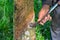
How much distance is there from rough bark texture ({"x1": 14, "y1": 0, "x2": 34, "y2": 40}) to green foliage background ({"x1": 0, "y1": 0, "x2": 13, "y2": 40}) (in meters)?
1.43

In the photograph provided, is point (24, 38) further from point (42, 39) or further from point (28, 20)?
point (42, 39)

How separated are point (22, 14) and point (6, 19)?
60.3 inches

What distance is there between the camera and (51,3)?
4.31 meters

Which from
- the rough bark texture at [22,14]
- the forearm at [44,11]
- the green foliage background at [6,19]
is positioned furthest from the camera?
the green foliage background at [6,19]

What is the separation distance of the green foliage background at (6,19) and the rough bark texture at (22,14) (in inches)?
56.3

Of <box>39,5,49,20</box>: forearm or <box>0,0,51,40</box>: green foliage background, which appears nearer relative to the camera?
<box>39,5,49,20</box>: forearm

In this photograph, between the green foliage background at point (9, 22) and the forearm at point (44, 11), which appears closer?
the forearm at point (44, 11)

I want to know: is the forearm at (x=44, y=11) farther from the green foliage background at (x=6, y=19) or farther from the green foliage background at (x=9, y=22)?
the green foliage background at (x=6, y=19)

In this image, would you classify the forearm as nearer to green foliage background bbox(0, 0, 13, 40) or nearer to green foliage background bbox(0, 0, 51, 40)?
green foliage background bbox(0, 0, 51, 40)

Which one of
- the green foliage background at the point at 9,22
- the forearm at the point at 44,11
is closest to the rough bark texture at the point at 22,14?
the forearm at the point at 44,11

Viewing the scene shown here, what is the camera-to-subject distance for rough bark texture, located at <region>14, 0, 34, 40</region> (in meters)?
4.48

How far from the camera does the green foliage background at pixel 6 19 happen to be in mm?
5941

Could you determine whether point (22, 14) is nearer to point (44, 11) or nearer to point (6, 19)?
point (44, 11)

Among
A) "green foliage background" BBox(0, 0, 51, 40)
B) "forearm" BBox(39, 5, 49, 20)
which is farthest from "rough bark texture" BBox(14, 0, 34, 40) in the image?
"green foliage background" BBox(0, 0, 51, 40)
